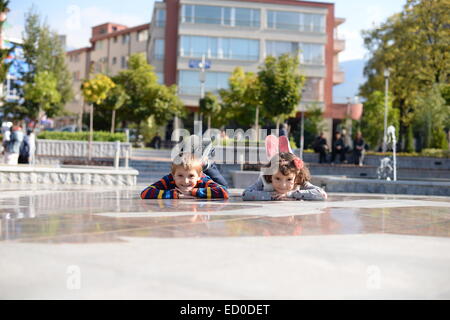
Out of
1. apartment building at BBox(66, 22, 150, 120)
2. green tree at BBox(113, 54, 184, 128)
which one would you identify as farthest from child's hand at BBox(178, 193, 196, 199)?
apartment building at BBox(66, 22, 150, 120)

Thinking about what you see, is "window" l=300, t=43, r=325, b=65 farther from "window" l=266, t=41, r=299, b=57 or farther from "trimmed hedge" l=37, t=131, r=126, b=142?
"trimmed hedge" l=37, t=131, r=126, b=142

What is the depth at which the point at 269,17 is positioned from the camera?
44969 millimetres

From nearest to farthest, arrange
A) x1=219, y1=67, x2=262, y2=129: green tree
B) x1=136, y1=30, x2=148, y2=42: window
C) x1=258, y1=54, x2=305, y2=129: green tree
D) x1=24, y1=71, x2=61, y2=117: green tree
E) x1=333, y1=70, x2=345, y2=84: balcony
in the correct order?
x1=258, y1=54, x2=305, y2=129: green tree < x1=24, y1=71, x2=61, y2=117: green tree < x1=219, y1=67, x2=262, y2=129: green tree < x1=333, y1=70, x2=345, y2=84: balcony < x1=136, y1=30, x2=148, y2=42: window

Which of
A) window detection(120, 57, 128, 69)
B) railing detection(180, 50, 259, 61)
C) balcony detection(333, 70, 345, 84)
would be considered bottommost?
balcony detection(333, 70, 345, 84)

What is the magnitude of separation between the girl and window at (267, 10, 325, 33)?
39945 millimetres

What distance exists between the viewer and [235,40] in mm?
44219

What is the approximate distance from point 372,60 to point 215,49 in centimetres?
1224

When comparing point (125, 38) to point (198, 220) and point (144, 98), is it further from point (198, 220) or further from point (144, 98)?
point (198, 220)

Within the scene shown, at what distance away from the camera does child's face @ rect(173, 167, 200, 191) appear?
6.38m

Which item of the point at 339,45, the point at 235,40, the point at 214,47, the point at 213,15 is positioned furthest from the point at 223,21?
the point at 339,45

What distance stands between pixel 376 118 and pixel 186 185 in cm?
3339

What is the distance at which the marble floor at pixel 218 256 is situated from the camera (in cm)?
233
